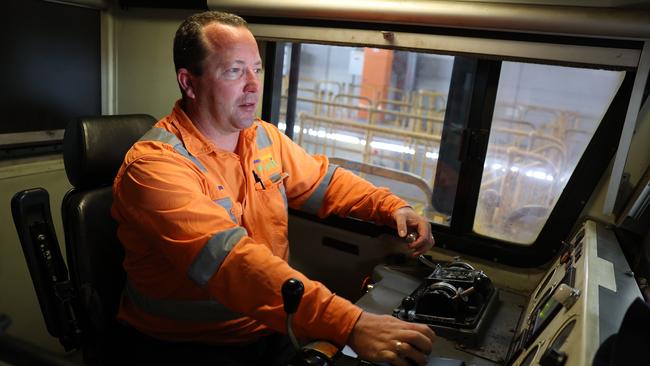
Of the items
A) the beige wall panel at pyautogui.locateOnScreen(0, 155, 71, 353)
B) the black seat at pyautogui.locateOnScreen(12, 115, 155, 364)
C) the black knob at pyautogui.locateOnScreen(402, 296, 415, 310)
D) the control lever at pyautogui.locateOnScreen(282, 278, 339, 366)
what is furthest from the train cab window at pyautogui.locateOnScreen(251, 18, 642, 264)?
the beige wall panel at pyautogui.locateOnScreen(0, 155, 71, 353)

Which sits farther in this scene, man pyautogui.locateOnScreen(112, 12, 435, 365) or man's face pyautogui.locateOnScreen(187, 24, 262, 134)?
man's face pyautogui.locateOnScreen(187, 24, 262, 134)

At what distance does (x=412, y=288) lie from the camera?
1.86 m

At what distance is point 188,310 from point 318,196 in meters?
0.73

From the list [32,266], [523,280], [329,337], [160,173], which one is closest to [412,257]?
[523,280]

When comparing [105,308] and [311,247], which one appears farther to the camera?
[311,247]

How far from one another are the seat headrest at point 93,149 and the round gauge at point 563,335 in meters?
1.50

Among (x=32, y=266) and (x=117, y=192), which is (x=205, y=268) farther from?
(x=32, y=266)

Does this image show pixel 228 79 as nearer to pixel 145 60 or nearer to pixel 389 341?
pixel 389 341

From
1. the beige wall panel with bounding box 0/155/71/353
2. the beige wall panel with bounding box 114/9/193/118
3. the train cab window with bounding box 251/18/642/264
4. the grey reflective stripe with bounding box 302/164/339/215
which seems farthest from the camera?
the beige wall panel with bounding box 114/9/193/118

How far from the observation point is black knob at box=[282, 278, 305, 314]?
3.48 feet

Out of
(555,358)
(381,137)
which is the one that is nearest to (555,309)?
(555,358)

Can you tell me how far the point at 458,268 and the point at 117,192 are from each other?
1.18 meters

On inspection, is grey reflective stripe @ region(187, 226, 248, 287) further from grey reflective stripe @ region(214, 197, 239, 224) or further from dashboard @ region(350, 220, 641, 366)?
dashboard @ region(350, 220, 641, 366)

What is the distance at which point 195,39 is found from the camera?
157cm
